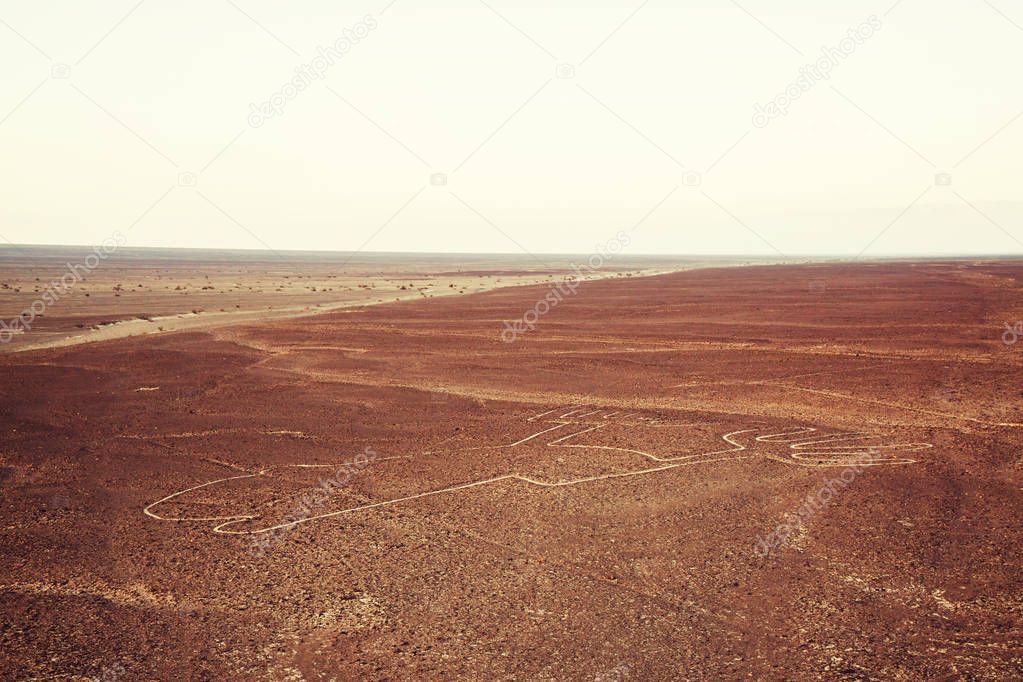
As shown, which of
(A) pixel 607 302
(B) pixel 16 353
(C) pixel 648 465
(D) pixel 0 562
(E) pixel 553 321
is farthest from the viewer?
(A) pixel 607 302

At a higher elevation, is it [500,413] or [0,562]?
[500,413]

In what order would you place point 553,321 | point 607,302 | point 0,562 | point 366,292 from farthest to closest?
point 366,292
point 607,302
point 553,321
point 0,562

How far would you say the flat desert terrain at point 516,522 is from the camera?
6.64 metres

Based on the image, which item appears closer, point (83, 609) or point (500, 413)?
point (83, 609)

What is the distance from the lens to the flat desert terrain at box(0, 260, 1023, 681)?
261 inches

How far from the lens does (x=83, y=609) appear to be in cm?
735

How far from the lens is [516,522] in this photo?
379 inches

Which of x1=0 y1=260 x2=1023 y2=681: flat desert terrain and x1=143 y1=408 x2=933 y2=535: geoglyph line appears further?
x1=143 y1=408 x2=933 y2=535: geoglyph line

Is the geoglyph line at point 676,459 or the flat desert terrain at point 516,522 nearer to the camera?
the flat desert terrain at point 516,522

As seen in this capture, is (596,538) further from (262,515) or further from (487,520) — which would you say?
(262,515)

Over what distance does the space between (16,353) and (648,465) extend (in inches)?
890

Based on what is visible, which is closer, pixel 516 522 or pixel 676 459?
pixel 516 522

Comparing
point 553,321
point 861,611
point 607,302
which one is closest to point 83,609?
point 861,611

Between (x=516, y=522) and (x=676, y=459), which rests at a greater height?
(x=676, y=459)
